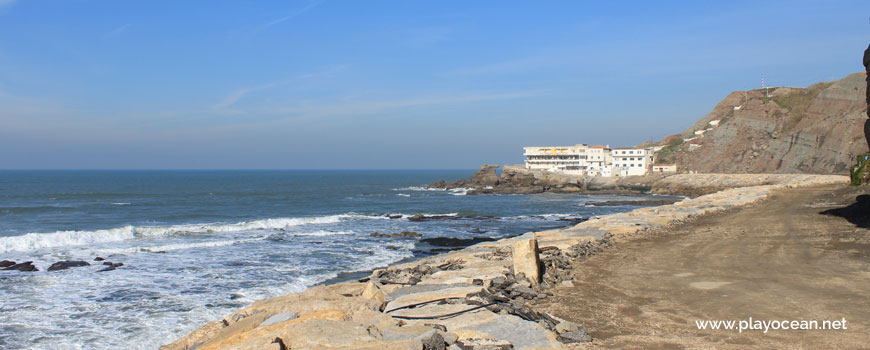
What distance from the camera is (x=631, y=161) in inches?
3691

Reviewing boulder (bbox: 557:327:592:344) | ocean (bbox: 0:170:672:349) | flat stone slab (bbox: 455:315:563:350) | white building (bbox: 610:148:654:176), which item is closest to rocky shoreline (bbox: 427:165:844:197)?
white building (bbox: 610:148:654:176)

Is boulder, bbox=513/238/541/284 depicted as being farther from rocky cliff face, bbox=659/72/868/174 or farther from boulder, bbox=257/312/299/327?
rocky cliff face, bbox=659/72/868/174

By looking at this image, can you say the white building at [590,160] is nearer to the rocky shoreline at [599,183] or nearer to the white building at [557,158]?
the white building at [557,158]

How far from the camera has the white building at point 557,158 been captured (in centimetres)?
9825

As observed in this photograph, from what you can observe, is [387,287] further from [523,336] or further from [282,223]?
[282,223]

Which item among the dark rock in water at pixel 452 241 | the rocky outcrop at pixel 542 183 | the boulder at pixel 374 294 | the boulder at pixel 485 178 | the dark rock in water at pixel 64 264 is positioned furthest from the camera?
the boulder at pixel 485 178

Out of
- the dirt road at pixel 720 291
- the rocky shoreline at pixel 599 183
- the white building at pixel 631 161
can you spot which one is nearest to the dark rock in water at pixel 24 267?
the dirt road at pixel 720 291

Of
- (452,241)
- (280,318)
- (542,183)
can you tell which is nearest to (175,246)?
(452,241)

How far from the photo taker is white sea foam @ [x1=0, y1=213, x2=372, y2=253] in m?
24.6

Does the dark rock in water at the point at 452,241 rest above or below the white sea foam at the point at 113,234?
below

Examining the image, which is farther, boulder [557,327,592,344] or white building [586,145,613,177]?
white building [586,145,613,177]

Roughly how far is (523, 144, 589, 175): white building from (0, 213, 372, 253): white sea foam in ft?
224

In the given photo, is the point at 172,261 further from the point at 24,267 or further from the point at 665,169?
the point at 665,169

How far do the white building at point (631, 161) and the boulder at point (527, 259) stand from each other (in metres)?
88.4
